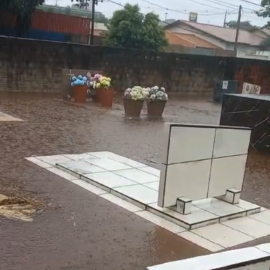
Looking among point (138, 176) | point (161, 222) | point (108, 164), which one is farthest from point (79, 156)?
point (161, 222)

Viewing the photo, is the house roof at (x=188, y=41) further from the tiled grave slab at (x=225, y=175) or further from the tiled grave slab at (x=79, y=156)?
the tiled grave slab at (x=225, y=175)

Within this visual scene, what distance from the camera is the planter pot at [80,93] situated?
11289 millimetres

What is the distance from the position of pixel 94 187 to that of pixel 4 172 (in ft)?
3.12

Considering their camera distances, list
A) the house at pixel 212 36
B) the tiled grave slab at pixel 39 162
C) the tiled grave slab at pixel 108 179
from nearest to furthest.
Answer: the tiled grave slab at pixel 108 179 < the tiled grave slab at pixel 39 162 < the house at pixel 212 36

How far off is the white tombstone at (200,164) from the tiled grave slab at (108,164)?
1.35 metres

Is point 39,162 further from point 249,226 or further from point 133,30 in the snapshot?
point 133,30

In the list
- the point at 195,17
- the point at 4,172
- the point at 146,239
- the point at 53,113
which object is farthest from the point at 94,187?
the point at 195,17

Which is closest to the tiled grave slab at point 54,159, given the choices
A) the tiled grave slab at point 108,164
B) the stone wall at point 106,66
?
the tiled grave slab at point 108,164

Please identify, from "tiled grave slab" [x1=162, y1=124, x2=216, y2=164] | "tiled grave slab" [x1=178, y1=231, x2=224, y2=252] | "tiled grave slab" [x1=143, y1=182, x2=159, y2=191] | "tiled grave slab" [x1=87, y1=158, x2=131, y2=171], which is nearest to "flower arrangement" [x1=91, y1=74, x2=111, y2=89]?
"tiled grave slab" [x1=87, y1=158, x2=131, y2=171]

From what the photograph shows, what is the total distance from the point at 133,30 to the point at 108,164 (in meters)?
18.1

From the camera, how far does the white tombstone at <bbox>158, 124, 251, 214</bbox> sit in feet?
12.8

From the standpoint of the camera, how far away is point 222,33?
38.8m

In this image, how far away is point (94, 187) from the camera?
457 centimetres

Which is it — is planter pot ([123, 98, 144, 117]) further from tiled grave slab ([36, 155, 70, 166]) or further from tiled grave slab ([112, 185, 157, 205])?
tiled grave slab ([112, 185, 157, 205])
